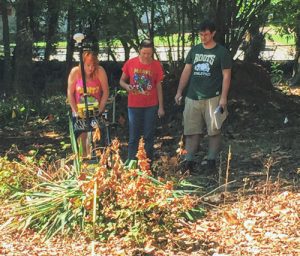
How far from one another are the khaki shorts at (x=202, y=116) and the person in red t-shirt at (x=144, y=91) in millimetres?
367

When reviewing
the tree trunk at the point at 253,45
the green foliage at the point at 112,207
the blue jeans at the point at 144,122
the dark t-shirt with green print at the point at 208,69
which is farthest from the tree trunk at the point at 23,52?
the green foliage at the point at 112,207

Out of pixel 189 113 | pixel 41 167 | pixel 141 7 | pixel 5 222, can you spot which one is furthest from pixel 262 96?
pixel 5 222

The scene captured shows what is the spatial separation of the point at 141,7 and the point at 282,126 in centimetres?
290

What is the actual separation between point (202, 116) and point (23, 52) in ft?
23.9

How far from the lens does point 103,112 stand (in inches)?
243

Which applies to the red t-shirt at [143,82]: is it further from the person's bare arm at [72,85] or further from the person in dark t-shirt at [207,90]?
the person's bare arm at [72,85]

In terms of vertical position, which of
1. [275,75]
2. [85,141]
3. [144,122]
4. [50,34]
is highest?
[50,34]

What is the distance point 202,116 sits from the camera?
6785 mm

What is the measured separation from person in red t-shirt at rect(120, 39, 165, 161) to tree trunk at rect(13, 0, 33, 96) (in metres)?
6.85

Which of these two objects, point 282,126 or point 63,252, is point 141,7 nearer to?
point 282,126

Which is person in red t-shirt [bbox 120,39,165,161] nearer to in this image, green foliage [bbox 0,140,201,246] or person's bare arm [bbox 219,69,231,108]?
person's bare arm [bbox 219,69,231,108]

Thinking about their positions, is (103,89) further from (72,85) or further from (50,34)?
(50,34)

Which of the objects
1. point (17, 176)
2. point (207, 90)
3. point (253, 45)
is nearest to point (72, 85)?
point (17, 176)

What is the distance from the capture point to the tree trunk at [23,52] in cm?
1298
